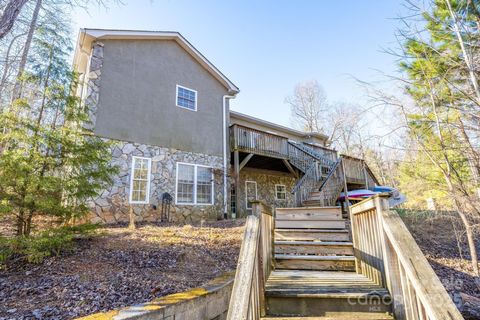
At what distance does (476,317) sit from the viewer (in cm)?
338

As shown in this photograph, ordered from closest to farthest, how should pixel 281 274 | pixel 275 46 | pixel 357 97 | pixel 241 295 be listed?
pixel 241 295 → pixel 281 274 → pixel 357 97 → pixel 275 46

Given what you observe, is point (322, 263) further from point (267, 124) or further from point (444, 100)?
point (267, 124)

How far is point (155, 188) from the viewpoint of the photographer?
8.79 metres

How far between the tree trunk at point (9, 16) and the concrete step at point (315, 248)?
20.2ft

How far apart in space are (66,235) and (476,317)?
622 centimetres

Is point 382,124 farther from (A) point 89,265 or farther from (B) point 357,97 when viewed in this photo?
(A) point 89,265

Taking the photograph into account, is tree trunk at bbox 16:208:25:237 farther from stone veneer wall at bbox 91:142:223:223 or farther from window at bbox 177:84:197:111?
window at bbox 177:84:197:111

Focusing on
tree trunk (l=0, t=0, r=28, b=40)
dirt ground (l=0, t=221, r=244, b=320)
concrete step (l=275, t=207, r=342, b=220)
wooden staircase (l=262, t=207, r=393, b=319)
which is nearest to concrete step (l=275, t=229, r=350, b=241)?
wooden staircase (l=262, t=207, r=393, b=319)

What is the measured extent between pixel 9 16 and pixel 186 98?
618cm

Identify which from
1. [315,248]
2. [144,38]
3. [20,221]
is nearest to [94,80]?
[144,38]

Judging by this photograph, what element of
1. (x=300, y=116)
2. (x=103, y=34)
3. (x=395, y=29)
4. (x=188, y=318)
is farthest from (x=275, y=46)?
(x=300, y=116)

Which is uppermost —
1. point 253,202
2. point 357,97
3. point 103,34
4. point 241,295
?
point 103,34

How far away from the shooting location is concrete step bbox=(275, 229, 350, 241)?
4.44 meters

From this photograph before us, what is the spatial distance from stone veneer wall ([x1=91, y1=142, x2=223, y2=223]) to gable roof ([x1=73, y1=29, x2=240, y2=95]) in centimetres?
375
